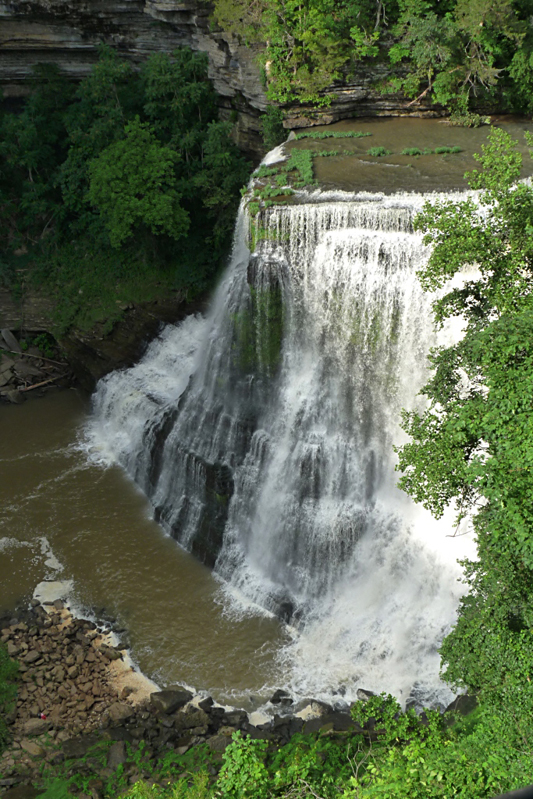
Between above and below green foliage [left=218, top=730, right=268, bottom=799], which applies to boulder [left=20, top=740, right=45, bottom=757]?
below

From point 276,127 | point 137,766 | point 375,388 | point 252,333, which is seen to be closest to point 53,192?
point 276,127

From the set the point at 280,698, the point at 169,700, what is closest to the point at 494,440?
the point at 280,698

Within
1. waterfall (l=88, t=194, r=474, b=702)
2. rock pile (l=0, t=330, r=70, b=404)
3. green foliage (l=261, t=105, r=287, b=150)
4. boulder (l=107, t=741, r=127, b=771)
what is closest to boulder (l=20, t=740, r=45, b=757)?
boulder (l=107, t=741, r=127, b=771)

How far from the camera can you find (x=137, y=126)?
24609 millimetres

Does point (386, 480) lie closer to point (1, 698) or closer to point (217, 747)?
point (217, 747)

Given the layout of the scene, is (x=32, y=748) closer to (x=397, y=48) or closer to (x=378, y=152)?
(x=378, y=152)

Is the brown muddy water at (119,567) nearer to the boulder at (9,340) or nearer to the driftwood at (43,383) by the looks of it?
the driftwood at (43,383)

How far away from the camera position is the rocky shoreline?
14.3m

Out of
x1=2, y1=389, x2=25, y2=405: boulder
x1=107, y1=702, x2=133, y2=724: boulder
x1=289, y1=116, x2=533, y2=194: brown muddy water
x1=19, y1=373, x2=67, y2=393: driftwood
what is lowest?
x1=107, y1=702, x2=133, y2=724: boulder

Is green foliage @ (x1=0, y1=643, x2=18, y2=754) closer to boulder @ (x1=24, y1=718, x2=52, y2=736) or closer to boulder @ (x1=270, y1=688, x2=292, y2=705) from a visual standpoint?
boulder @ (x1=24, y1=718, x2=52, y2=736)

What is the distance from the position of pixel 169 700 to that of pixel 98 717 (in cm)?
161

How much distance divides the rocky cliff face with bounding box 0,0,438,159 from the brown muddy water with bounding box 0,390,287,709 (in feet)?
41.3

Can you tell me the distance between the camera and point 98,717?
1589 cm

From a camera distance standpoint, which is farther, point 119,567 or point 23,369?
point 23,369
